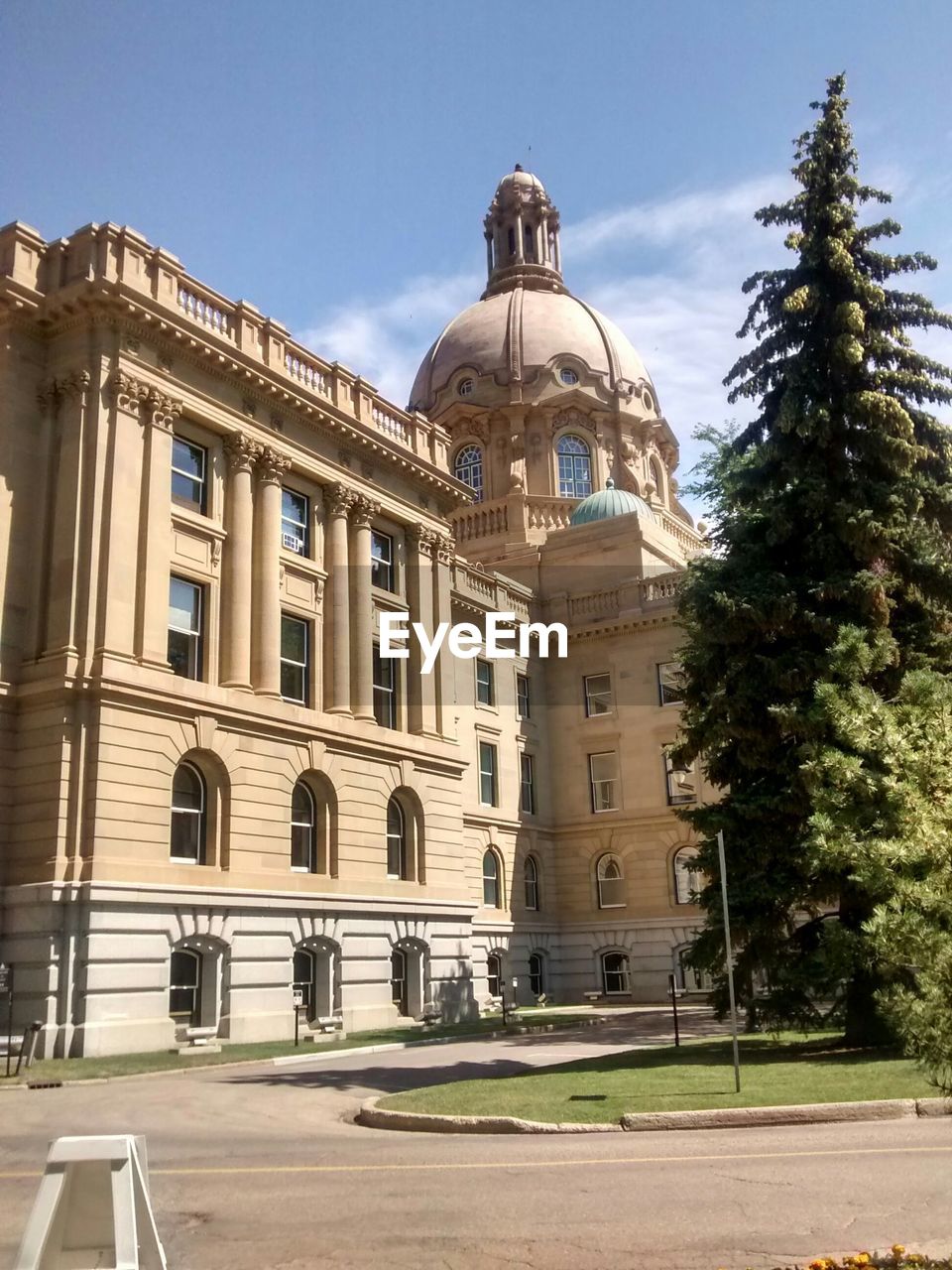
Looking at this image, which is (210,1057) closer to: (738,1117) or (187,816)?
(187,816)

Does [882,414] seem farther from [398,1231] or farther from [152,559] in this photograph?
[398,1231]

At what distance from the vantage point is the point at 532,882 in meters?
46.7

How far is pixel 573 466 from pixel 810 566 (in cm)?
4020

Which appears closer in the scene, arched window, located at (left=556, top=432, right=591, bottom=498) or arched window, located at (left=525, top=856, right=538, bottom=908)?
arched window, located at (left=525, top=856, right=538, bottom=908)

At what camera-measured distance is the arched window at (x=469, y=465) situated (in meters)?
62.9

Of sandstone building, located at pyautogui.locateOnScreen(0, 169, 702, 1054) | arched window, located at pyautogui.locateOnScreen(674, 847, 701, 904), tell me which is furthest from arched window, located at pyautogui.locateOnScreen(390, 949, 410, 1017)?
arched window, located at pyautogui.locateOnScreen(674, 847, 701, 904)

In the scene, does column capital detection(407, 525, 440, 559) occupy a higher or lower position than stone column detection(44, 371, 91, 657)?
higher

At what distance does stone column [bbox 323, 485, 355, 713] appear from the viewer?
31.3m

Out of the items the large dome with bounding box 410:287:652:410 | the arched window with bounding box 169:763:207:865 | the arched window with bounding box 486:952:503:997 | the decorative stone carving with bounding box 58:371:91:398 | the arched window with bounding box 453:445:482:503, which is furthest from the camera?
the large dome with bounding box 410:287:652:410

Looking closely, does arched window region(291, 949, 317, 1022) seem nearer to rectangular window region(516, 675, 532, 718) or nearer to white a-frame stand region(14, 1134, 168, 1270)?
rectangular window region(516, 675, 532, 718)

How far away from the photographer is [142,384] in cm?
2680

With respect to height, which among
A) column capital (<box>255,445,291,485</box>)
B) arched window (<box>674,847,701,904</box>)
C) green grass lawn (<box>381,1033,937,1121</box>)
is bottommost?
green grass lawn (<box>381,1033,937,1121</box>)

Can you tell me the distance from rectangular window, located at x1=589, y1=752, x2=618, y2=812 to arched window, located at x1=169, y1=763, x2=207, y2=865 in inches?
918

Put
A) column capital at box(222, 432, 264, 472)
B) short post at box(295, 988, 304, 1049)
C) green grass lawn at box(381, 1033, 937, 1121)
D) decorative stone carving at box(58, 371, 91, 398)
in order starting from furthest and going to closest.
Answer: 1. column capital at box(222, 432, 264, 472)
2. decorative stone carving at box(58, 371, 91, 398)
3. short post at box(295, 988, 304, 1049)
4. green grass lawn at box(381, 1033, 937, 1121)
